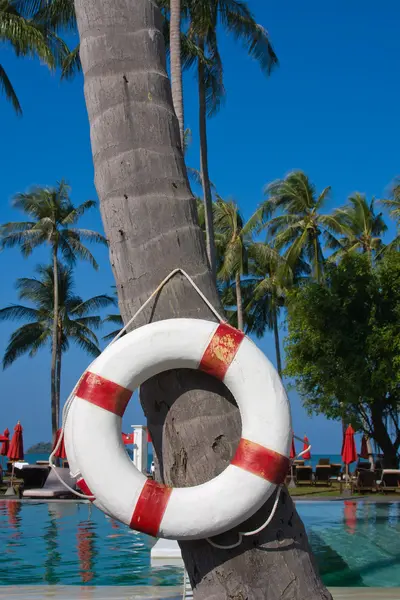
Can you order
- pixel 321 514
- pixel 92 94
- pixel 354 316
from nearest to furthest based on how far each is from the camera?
1. pixel 92 94
2. pixel 321 514
3. pixel 354 316

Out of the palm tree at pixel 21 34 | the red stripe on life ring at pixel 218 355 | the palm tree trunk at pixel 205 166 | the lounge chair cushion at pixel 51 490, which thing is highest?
the palm tree at pixel 21 34

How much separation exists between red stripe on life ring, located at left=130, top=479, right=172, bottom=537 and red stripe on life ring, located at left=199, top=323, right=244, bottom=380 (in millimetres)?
398

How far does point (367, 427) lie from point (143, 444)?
31.2ft

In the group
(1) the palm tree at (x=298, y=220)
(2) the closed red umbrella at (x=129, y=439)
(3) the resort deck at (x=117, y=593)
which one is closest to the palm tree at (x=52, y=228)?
(1) the palm tree at (x=298, y=220)

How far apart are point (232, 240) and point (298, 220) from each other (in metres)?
3.44

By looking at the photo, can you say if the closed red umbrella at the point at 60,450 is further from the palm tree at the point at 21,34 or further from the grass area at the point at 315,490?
the palm tree at the point at 21,34

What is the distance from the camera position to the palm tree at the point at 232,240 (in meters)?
28.7

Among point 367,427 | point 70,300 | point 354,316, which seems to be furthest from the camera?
point 70,300

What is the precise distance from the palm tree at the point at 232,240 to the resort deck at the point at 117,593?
2328cm

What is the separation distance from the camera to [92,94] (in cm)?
244

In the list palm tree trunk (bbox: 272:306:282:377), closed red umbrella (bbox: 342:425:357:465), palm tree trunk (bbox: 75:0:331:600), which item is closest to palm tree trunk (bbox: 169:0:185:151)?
closed red umbrella (bbox: 342:425:357:465)

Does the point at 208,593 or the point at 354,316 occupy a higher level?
the point at 354,316

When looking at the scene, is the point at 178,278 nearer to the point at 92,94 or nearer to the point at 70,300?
the point at 92,94

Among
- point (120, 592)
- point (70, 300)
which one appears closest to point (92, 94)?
point (120, 592)
